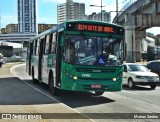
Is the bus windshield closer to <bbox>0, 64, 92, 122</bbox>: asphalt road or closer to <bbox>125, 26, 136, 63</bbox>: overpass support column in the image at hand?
<bbox>0, 64, 92, 122</bbox>: asphalt road

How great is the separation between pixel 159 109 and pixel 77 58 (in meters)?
3.61

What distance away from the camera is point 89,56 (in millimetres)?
14281

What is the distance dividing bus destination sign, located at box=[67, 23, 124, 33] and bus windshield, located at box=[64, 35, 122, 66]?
30 centimetres

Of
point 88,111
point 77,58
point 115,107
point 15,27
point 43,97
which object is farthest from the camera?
point 15,27

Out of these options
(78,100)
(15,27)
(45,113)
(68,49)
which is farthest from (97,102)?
(15,27)

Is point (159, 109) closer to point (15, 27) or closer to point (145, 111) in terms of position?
point (145, 111)

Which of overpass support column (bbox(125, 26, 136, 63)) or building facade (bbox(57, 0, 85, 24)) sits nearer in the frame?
overpass support column (bbox(125, 26, 136, 63))

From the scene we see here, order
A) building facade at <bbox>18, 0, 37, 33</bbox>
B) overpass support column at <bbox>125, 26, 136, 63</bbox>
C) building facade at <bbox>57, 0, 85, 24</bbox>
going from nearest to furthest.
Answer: overpass support column at <bbox>125, 26, 136, 63</bbox>
building facade at <bbox>57, 0, 85, 24</bbox>
building facade at <bbox>18, 0, 37, 33</bbox>

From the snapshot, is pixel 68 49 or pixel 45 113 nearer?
pixel 45 113

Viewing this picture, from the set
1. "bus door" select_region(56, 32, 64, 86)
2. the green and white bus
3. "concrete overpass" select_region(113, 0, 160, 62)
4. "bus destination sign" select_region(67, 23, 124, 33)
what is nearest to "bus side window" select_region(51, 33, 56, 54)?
the green and white bus

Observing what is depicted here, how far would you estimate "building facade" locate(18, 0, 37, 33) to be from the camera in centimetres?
12875

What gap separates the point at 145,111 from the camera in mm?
11789

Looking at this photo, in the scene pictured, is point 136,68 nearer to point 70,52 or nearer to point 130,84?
point 130,84

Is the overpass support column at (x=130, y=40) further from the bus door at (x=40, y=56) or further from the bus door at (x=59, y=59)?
the bus door at (x=59, y=59)
